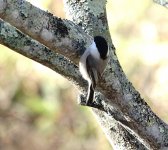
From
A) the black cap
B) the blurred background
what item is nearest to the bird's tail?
the black cap

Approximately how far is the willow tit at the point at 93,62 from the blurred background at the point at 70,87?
2.53 metres

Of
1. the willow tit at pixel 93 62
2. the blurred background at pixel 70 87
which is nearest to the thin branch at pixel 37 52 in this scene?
the willow tit at pixel 93 62

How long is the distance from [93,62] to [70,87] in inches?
160

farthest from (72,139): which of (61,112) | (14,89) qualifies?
(14,89)

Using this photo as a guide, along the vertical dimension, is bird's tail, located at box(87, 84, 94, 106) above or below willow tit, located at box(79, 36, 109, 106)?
below

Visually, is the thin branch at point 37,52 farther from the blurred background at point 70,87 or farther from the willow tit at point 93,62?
the blurred background at point 70,87

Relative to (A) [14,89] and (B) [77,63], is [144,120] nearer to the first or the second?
(B) [77,63]

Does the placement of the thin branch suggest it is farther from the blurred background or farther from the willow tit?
the blurred background

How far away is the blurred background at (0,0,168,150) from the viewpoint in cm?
515

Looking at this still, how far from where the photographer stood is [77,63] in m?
1.77

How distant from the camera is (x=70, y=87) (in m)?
5.98

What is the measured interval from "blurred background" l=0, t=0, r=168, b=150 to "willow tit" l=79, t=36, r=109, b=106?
8.30 ft

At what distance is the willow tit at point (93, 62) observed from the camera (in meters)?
1.78

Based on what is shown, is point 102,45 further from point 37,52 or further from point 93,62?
point 37,52
